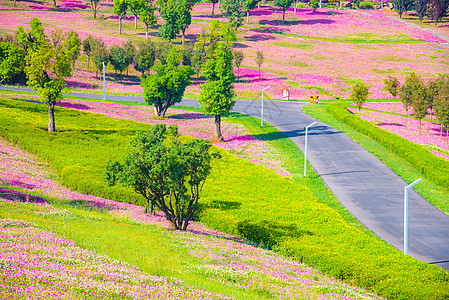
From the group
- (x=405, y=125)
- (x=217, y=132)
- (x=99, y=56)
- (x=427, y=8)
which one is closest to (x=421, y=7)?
(x=427, y=8)

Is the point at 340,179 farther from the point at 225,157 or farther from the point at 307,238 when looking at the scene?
the point at 307,238

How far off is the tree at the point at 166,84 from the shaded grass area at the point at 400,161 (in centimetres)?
2163

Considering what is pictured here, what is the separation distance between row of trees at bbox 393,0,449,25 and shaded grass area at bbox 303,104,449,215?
114m

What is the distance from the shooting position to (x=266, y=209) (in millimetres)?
30922

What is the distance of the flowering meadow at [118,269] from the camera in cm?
1233

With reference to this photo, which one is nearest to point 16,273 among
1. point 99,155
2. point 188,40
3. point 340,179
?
point 99,155

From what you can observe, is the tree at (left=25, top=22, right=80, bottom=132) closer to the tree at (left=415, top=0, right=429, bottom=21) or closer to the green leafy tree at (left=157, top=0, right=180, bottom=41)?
the green leafy tree at (left=157, top=0, right=180, bottom=41)

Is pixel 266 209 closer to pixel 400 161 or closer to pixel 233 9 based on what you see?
pixel 400 161

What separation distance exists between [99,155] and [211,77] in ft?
61.6

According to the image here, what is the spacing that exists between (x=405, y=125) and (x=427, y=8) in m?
121

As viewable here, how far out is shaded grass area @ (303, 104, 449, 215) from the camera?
1468 inches

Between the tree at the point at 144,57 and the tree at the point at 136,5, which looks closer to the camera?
the tree at the point at 144,57

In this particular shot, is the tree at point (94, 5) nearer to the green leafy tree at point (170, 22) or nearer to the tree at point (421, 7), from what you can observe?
the green leafy tree at point (170, 22)

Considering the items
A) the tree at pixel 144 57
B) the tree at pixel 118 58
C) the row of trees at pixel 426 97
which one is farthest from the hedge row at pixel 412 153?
the tree at pixel 118 58
